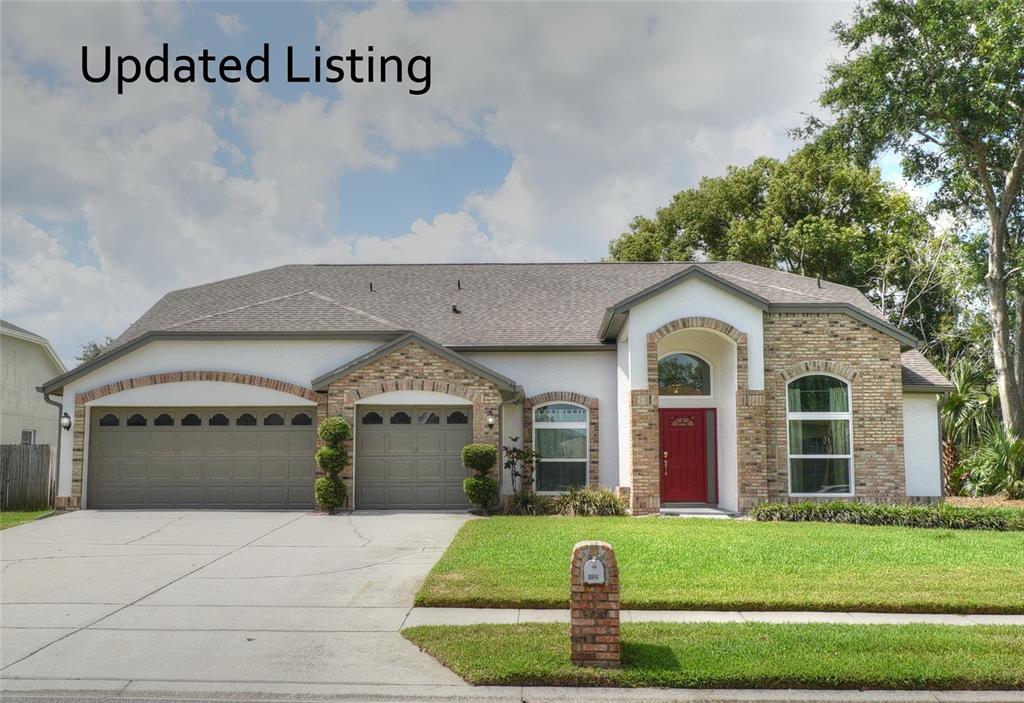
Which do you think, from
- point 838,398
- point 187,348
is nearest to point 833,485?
point 838,398

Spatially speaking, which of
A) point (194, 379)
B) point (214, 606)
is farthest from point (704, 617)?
point (194, 379)

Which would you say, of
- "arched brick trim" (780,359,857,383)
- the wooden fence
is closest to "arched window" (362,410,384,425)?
the wooden fence

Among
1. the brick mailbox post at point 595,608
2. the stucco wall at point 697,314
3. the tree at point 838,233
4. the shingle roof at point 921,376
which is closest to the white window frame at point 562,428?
the stucco wall at point 697,314

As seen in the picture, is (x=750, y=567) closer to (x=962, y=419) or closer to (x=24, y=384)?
(x=962, y=419)

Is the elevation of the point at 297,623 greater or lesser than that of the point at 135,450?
lesser

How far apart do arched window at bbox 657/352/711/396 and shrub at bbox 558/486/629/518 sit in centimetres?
319

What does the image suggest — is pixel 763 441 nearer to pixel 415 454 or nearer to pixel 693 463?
pixel 693 463

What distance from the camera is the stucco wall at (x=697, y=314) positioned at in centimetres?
1744

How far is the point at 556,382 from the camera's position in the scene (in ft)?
63.3

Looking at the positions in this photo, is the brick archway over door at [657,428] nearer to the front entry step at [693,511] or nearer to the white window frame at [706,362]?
the front entry step at [693,511]

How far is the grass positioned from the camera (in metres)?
16.0

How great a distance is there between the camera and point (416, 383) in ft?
58.5

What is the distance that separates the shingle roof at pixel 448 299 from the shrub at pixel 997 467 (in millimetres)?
4438

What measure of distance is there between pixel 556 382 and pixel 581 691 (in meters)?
13.0
